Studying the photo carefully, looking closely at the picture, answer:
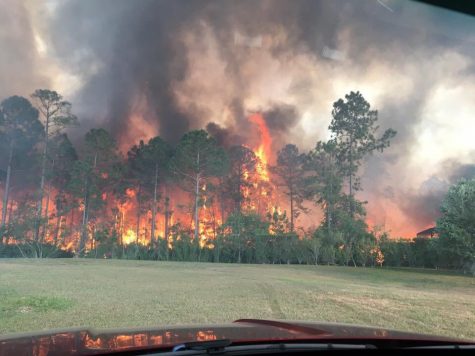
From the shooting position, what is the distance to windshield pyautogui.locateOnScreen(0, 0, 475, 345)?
1650cm

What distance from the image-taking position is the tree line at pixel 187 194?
60.8 feet

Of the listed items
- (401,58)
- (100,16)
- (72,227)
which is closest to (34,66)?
(100,16)

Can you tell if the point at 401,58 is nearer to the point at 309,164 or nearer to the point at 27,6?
the point at 309,164

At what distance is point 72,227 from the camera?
21562 millimetres

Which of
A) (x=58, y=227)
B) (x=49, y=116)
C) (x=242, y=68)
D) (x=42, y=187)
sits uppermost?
(x=242, y=68)

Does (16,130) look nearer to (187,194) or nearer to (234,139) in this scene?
(187,194)

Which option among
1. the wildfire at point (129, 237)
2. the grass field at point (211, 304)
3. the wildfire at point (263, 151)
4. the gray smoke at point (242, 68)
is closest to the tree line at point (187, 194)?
the wildfire at point (129, 237)

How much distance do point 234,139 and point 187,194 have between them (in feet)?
12.7

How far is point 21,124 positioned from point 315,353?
20422 mm

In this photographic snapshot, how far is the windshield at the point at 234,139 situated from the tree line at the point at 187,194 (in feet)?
0.26

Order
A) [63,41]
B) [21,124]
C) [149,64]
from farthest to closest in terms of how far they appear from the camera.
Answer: [149,64] < [21,124] < [63,41]

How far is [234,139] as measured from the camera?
23.5m

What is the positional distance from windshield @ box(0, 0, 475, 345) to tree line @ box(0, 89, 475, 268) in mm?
79

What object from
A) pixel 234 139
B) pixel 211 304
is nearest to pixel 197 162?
pixel 234 139
